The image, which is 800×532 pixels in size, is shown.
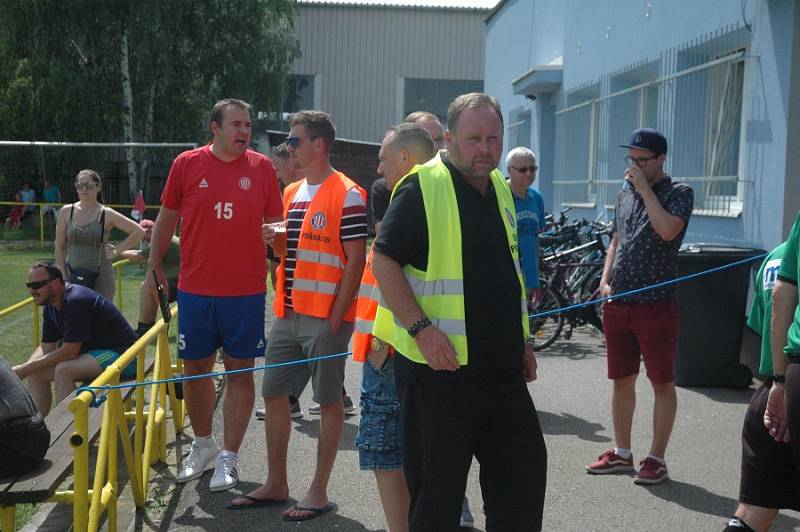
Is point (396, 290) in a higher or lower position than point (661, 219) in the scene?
lower

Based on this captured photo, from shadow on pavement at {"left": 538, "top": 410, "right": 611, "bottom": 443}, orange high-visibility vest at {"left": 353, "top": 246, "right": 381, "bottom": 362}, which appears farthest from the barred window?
orange high-visibility vest at {"left": 353, "top": 246, "right": 381, "bottom": 362}

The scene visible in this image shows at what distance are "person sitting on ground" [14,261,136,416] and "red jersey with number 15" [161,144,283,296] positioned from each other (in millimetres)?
1355

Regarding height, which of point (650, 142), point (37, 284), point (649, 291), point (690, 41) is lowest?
point (37, 284)

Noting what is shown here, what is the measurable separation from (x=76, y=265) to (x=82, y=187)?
2.47ft

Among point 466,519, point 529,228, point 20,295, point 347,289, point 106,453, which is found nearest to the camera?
point 106,453

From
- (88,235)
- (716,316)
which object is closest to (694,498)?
(716,316)

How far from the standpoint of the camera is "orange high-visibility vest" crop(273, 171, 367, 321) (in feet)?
17.1

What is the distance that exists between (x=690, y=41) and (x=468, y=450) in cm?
861

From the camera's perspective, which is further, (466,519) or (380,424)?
(466,519)

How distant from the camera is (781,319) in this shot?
11.8ft

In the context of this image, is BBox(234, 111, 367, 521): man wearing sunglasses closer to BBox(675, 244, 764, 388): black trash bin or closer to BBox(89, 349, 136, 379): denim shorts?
BBox(89, 349, 136, 379): denim shorts

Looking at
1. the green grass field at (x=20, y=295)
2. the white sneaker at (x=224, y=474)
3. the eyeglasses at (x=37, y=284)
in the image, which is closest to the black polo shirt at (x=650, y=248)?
the white sneaker at (x=224, y=474)

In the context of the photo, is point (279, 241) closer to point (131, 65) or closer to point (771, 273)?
point (771, 273)

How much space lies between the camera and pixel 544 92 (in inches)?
751
